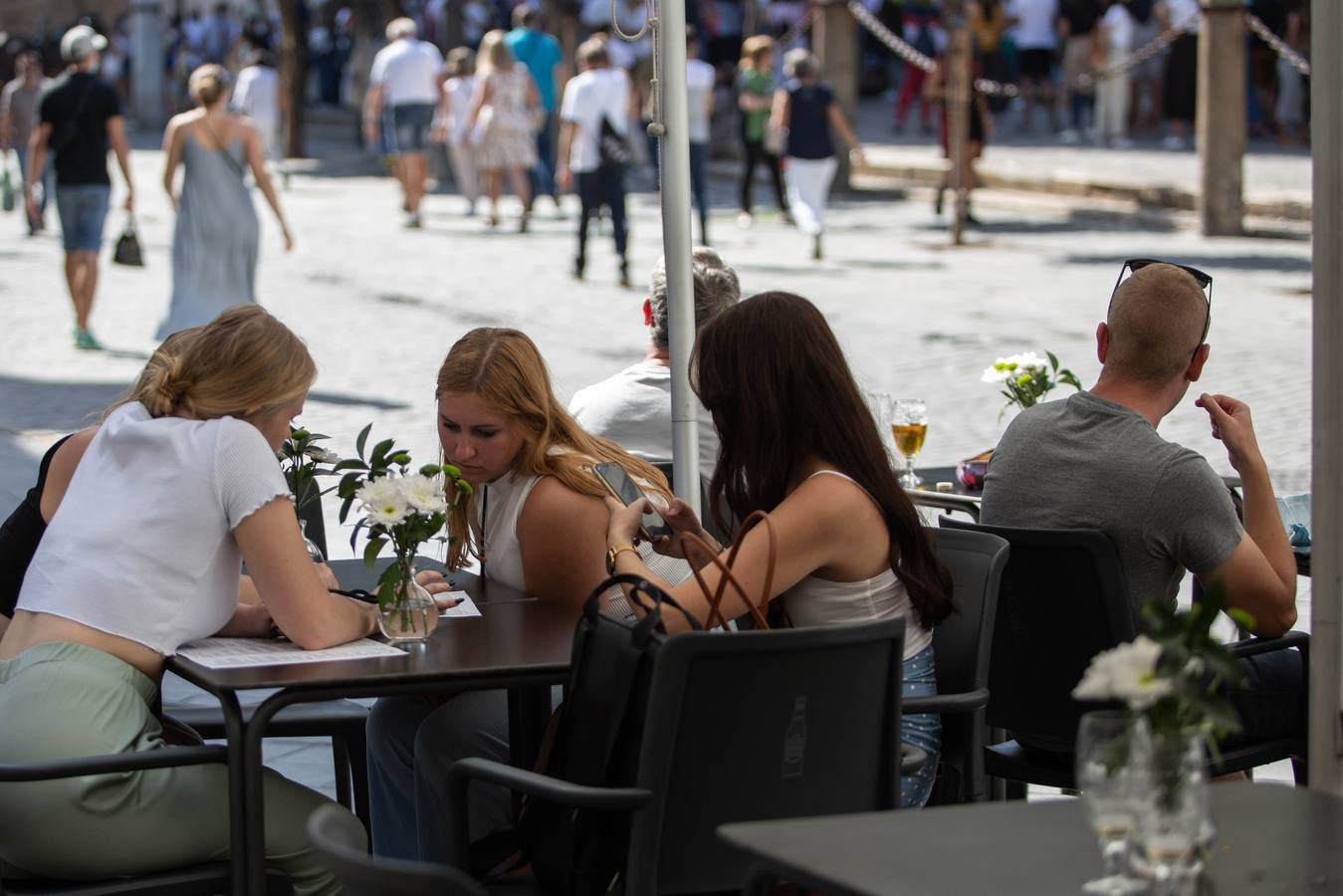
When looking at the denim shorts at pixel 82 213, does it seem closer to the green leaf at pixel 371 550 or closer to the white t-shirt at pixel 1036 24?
the green leaf at pixel 371 550

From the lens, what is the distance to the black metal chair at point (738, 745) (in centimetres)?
282

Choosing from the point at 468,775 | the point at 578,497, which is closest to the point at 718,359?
the point at 578,497

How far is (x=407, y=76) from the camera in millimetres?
20516

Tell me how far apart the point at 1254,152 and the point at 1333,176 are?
64.8 feet

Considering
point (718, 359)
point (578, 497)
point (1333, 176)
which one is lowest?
point (578, 497)

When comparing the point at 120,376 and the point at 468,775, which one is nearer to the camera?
the point at 468,775

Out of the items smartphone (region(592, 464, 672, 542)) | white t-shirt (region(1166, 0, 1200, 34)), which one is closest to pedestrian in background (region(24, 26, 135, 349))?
smartphone (region(592, 464, 672, 542))

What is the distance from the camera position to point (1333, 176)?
294 centimetres

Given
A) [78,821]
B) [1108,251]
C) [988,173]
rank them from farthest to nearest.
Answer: [988,173], [1108,251], [78,821]

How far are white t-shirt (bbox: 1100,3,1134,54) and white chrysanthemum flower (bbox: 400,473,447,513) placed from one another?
20.5m

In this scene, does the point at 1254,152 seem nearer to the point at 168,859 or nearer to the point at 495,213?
the point at 495,213

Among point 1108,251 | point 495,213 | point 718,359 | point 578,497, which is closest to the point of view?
point 718,359

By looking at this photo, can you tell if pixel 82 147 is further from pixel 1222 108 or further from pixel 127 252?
pixel 1222 108

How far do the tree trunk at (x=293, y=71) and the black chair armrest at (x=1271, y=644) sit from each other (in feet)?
78.8
